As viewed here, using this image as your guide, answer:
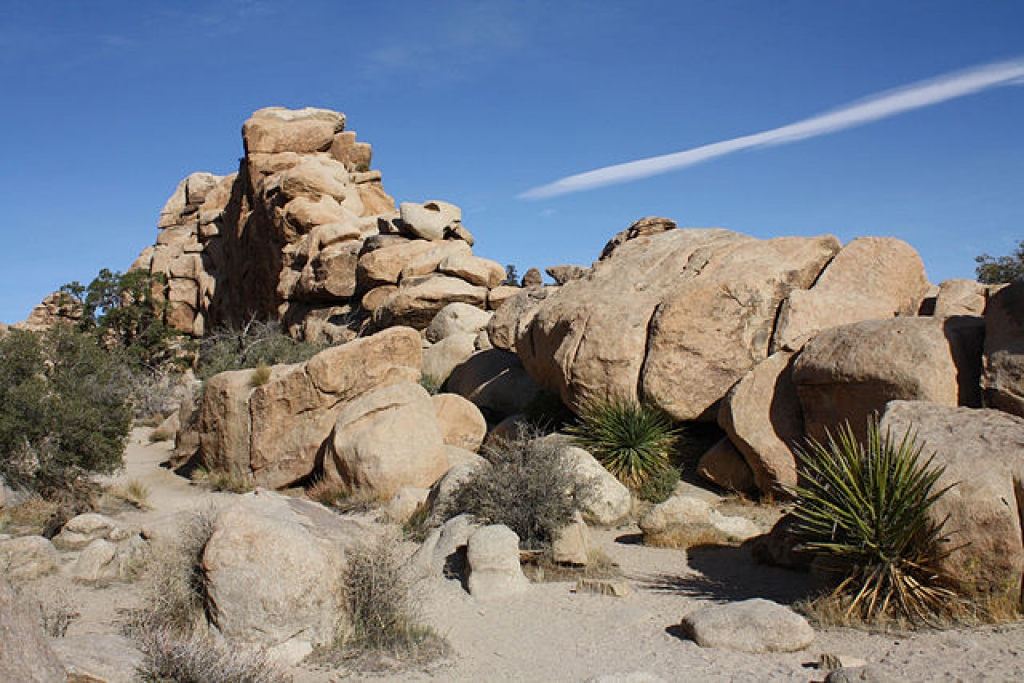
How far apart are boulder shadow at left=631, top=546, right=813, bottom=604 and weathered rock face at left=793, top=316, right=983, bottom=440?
92.4 inches

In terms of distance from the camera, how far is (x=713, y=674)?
6395 millimetres

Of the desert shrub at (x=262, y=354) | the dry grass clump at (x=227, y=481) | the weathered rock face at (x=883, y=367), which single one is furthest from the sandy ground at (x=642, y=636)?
the desert shrub at (x=262, y=354)

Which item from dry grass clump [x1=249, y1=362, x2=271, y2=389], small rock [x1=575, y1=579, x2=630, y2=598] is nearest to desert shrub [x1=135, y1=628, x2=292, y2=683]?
small rock [x1=575, y1=579, x2=630, y2=598]

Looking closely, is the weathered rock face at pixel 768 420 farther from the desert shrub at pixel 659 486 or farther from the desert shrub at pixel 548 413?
the desert shrub at pixel 548 413

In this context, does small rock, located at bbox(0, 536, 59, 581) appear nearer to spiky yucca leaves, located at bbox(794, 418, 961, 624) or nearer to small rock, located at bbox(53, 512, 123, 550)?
small rock, located at bbox(53, 512, 123, 550)

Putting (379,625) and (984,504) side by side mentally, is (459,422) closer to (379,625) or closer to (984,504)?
(379,625)

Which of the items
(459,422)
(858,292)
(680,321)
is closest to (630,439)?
(680,321)

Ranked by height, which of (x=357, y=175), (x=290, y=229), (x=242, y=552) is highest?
(x=357, y=175)

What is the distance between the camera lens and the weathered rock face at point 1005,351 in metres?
9.19

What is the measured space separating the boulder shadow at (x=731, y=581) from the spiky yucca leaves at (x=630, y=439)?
3066 millimetres

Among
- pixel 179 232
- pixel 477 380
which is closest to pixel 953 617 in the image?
pixel 477 380

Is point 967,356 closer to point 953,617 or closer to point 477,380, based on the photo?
point 953,617

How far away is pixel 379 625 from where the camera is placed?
7.20 m

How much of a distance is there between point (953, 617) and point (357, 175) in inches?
1298
